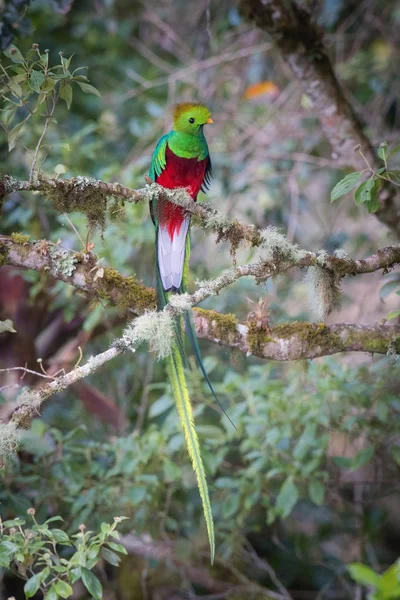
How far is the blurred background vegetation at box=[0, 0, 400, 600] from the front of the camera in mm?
2410

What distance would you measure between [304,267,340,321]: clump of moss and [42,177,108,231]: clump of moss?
0.63 meters

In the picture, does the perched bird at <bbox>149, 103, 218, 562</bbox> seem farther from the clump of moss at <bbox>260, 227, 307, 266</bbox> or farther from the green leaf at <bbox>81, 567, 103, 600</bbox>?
the green leaf at <bbox>81, 567, 103, 600</bbox>

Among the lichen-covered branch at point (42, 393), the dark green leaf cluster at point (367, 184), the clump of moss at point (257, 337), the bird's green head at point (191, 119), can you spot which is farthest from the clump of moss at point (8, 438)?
the bird's green head at point (191, 119)

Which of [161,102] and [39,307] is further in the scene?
[161,102]

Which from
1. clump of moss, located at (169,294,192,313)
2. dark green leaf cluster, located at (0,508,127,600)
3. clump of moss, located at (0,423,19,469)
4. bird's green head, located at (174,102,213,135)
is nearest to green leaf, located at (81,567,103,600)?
dark green leaf cluster, located at (0,508,127,600)

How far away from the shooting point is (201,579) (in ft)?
9.84

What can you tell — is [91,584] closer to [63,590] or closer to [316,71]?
[63,590]

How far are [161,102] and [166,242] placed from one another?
2.15 meters

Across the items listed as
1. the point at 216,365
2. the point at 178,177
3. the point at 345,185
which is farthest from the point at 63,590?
the point at 216,365

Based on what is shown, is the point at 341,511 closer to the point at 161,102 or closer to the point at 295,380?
the point at 295,380

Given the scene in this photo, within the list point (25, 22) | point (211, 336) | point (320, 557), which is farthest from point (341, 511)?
point (25, 22)

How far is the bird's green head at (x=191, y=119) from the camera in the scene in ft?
7.45

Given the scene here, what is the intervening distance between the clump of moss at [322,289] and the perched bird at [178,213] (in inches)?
14.6

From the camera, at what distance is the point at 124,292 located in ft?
6.28
